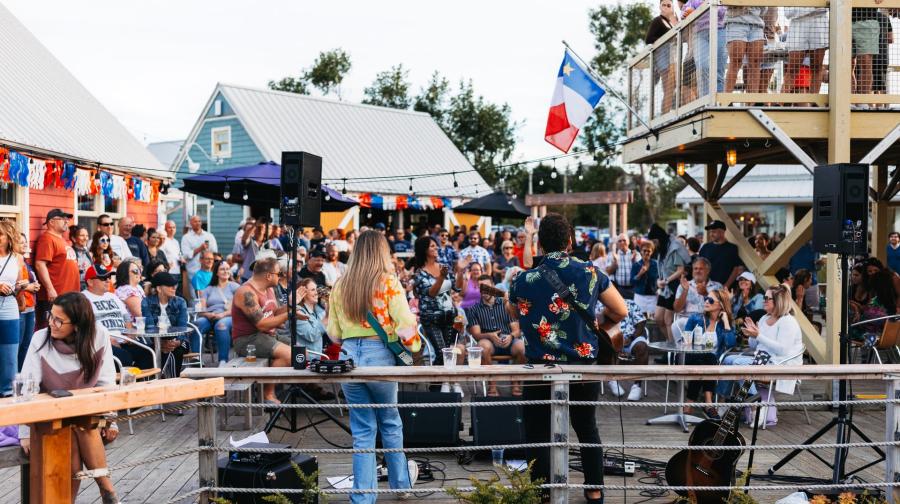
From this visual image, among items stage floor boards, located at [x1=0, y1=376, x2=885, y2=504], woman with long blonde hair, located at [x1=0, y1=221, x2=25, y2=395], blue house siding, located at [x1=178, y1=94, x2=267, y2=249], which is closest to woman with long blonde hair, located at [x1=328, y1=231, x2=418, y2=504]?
stage floor boards, located at [x1=0, y1=376, x2=885, y2=504]

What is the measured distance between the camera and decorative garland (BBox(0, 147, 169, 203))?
9.56 meters

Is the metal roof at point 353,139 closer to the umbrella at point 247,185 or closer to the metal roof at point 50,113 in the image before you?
the metal roof at point 50,113

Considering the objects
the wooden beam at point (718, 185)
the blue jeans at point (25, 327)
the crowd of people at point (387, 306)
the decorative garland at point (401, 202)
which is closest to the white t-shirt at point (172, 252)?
the crowd of people at point (387, 306)

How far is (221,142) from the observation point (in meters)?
22.3

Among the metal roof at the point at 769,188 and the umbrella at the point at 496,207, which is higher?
the metal roof at the point at 769,188

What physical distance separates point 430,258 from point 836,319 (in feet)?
13.3

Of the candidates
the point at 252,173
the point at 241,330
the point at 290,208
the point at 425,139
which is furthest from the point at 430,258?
the point at 425,139

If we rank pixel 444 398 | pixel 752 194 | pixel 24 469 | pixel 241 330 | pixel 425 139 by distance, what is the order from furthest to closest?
1. pixel 425 139
2. pixel 752 194
3. pixel 241 330
4. pixel 444 398
5. pixel 24 469

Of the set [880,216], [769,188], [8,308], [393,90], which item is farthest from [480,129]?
[8,308]

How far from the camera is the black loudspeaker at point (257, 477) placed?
4477 millimetres

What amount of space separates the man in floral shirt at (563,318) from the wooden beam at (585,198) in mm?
12785

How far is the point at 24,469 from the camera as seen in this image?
402 centimetres

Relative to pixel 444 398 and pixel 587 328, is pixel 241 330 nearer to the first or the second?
pixel 444 398

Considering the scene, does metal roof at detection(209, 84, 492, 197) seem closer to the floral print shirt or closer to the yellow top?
the yellow top
